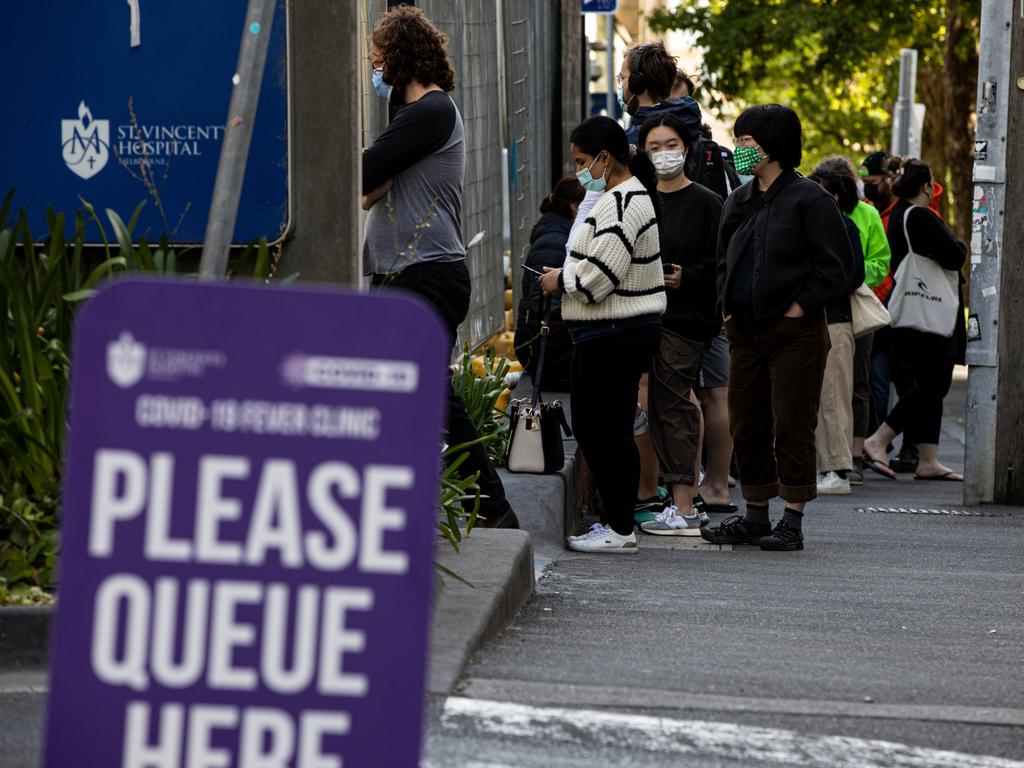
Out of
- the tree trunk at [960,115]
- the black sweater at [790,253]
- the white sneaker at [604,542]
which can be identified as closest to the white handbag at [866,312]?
the black sweater at [790,253]

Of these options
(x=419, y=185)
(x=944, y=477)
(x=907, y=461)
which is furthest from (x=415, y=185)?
(x=907, y=461)

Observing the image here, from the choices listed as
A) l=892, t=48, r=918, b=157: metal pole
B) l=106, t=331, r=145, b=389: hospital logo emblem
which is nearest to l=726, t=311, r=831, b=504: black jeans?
l=106, t=331, r=145, b=389: hospital logo emblem

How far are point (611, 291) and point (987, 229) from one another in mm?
3667

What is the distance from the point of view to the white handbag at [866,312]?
34.4ft

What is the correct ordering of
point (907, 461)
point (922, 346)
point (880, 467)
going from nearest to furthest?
point (922, 346) → point (880, 467) → point (907, 461)

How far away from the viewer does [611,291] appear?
24.1 ft

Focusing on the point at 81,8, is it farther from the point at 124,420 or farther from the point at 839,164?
the point at 839,164

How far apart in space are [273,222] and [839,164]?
529cm

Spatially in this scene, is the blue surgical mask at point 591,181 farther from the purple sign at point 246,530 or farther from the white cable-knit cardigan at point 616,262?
the purple sign at point 246,530

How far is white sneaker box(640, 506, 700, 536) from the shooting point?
27.9 feet

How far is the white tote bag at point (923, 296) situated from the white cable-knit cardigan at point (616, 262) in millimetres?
4498

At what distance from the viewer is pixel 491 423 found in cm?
857

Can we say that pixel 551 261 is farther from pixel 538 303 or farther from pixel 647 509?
pixel 647 509

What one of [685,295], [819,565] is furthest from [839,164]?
[819,565]
